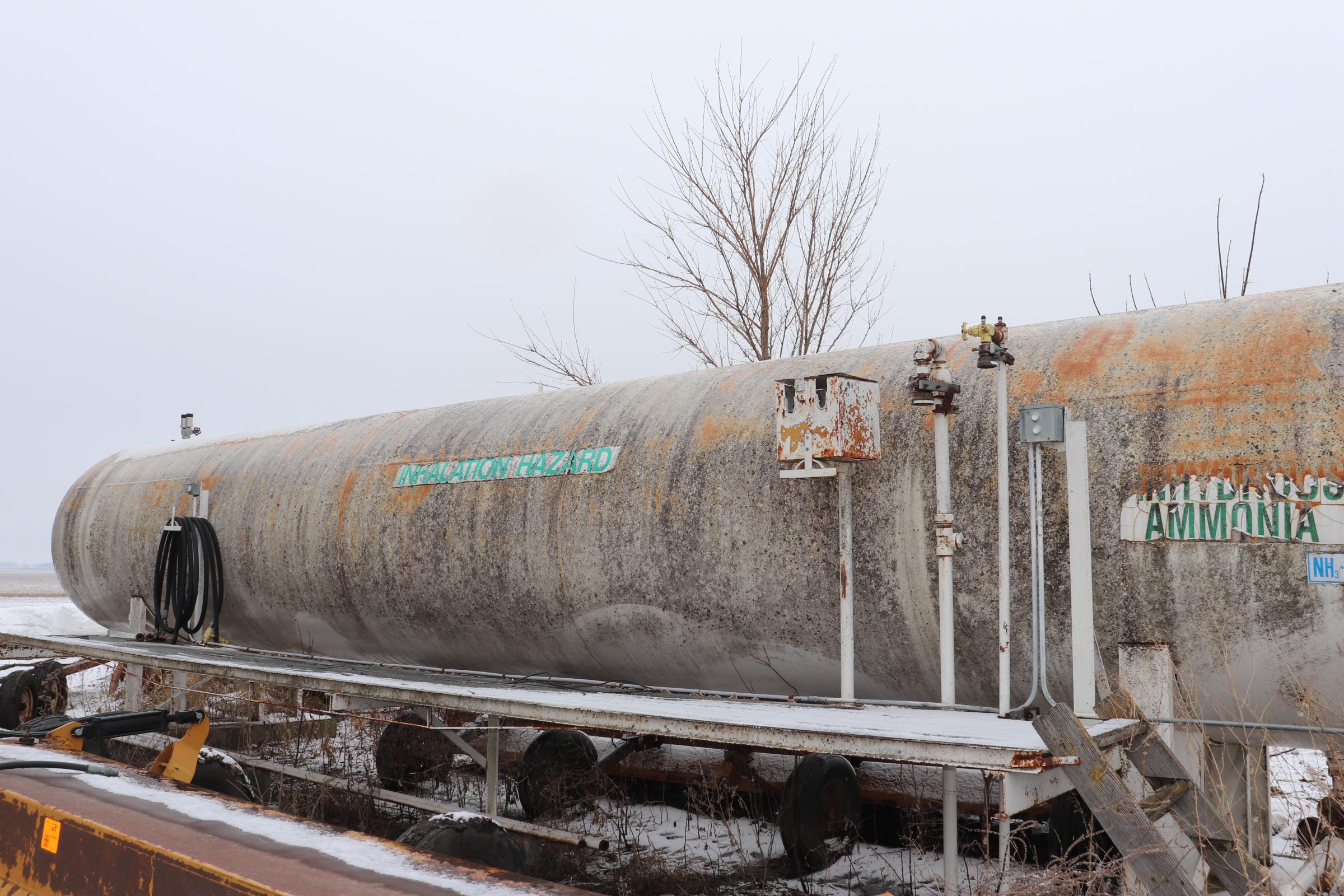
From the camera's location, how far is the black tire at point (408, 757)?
8.80m

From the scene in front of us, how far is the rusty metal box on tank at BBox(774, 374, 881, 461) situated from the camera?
5113mm

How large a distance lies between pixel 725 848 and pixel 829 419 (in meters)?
3.52

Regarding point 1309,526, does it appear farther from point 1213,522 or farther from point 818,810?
point 818,810

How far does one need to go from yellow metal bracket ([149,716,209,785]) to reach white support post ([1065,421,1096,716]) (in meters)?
4.78

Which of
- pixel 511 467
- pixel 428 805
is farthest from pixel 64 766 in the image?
pixel 511 467

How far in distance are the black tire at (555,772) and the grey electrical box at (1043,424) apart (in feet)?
14.2

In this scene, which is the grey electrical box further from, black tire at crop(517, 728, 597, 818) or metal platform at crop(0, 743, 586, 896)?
black tire at crop(517, 728, 597, 818)

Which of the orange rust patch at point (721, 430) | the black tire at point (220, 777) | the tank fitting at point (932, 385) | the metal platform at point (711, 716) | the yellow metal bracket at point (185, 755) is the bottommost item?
the black tire at point (220, 777)

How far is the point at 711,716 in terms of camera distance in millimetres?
4465

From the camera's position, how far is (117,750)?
9656 millimetres

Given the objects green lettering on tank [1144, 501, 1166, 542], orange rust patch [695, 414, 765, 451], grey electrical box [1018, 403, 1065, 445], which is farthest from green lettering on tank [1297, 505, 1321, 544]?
orange rust patch [695, 414, 765, 451]

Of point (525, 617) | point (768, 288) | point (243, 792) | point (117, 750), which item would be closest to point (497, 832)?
point (525, 617)

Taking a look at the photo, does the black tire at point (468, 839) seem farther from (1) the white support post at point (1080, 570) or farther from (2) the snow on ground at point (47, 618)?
(2) the snow on ground at point (47, 618)

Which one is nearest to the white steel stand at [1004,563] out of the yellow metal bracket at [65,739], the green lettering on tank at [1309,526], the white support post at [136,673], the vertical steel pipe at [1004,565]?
the vertical steel pipe at [1004,565]
